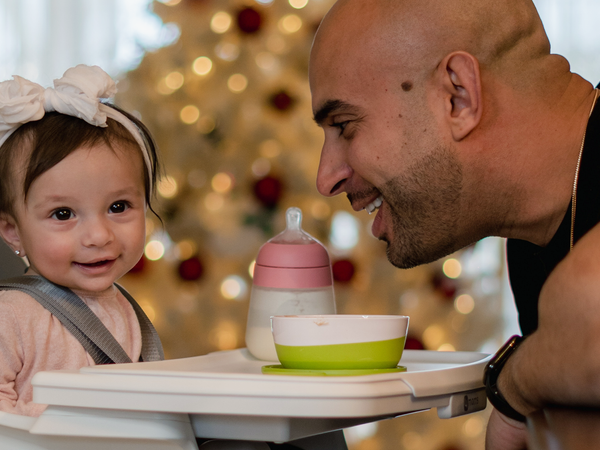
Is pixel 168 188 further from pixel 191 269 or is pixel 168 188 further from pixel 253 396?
pixel 253 396

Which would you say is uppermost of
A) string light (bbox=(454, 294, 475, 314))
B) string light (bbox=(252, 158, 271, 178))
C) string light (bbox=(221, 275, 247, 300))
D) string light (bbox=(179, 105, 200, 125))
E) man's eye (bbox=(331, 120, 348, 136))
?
string light (bbox=(179, 105, 200, 125))

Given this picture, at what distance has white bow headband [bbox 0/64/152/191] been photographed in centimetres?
95

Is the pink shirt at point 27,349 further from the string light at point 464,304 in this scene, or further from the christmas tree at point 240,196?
the string light at point 464,304

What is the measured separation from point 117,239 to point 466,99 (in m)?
0.63

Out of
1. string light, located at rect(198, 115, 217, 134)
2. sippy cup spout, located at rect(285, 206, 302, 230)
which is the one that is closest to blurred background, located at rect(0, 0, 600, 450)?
string light, located at rect(198, 115, 217, 134)

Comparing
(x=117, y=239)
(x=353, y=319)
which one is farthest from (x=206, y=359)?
(x=353, y=319)

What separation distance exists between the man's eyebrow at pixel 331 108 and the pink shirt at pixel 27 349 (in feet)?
1.98

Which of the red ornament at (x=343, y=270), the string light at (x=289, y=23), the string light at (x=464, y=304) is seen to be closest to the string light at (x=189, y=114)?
the string light at (x=289, y=23)

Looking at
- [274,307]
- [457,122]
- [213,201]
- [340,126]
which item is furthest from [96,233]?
[213,201]

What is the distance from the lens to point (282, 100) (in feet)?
7.66

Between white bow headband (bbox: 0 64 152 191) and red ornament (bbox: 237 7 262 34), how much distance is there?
1.38 meters

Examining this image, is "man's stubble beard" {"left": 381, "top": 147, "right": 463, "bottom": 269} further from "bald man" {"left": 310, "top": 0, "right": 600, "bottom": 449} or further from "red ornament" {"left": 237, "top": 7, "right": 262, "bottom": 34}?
"red ornament" {"left": 237, "top": 7, "right": 262, "bottom": 34}

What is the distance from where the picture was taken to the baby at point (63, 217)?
92cm

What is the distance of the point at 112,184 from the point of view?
0.99 m
